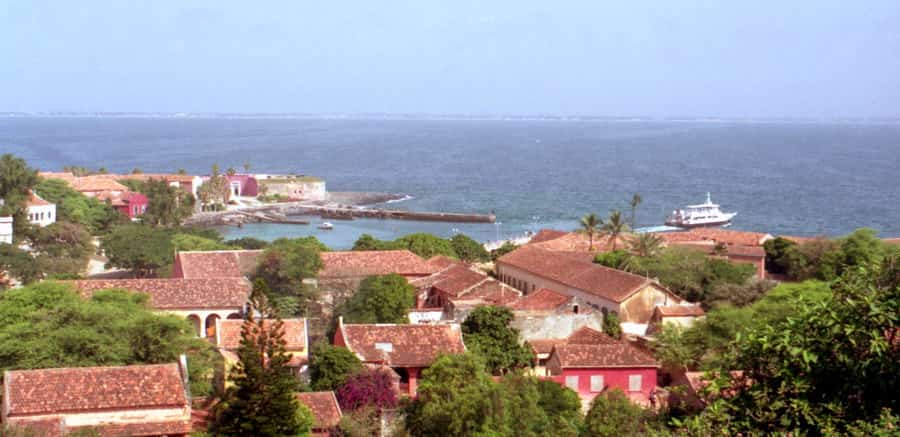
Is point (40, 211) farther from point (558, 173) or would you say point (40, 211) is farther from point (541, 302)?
point (558, 173)

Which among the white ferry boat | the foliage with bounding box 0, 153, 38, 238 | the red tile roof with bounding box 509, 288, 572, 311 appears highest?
the foliage with bounding box 0, 153, 38, 238

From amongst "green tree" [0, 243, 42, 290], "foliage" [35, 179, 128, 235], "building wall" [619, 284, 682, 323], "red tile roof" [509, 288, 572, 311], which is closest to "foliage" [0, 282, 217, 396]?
"red tile roof" [509, 288, 572, 311]

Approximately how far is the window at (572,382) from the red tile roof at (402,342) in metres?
2.62

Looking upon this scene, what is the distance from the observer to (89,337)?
827 inches

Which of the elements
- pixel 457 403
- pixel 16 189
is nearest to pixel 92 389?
pixel 457 403

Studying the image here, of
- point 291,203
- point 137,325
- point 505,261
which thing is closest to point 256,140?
point 291,203

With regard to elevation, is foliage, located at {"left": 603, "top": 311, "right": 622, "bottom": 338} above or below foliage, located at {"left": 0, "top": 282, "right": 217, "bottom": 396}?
below

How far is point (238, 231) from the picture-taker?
2608 inches

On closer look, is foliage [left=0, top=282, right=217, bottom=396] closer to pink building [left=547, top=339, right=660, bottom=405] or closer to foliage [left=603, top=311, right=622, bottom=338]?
pink building [left=547, top=339, right=660, bottom=405]

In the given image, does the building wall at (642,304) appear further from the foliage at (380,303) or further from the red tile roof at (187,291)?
the red tile roof at (187,291)

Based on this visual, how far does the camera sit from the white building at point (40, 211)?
5219cm

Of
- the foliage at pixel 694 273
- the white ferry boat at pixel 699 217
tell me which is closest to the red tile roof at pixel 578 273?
the foliage at pixel 694 273

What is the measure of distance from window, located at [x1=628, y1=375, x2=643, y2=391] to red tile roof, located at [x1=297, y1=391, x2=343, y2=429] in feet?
24.4

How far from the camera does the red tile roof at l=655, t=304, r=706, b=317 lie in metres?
29.1
